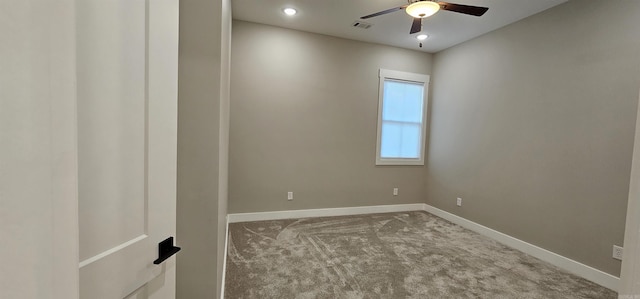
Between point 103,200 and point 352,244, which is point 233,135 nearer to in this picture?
point 352,244

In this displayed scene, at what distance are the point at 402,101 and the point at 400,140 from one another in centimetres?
67

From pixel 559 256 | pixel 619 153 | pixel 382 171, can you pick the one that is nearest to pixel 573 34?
pixel 619 153

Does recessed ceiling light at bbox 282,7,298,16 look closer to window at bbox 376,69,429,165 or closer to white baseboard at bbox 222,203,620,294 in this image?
window at bbox 376,69,429,165

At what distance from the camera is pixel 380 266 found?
8.53ft

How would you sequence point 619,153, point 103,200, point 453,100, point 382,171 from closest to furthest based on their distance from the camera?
point 103,200
point 619,153
point 453,100
point 382,171

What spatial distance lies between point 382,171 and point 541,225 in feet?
6.99

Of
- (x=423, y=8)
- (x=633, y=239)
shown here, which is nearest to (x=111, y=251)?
(x=633, y=239)

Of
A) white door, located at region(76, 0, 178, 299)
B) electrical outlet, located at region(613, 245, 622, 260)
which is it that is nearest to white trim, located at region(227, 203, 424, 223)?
electrical outlet, located at region(613, 245, 622, 260)

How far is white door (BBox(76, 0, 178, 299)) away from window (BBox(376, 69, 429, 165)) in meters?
3.75

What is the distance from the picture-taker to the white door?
69 cm

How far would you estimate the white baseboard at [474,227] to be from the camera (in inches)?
97.8

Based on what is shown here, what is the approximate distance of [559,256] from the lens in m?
2.78

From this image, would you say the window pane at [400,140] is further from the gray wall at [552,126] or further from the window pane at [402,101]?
the gray wall at [552,126]

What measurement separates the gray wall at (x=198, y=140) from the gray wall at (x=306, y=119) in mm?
2274
